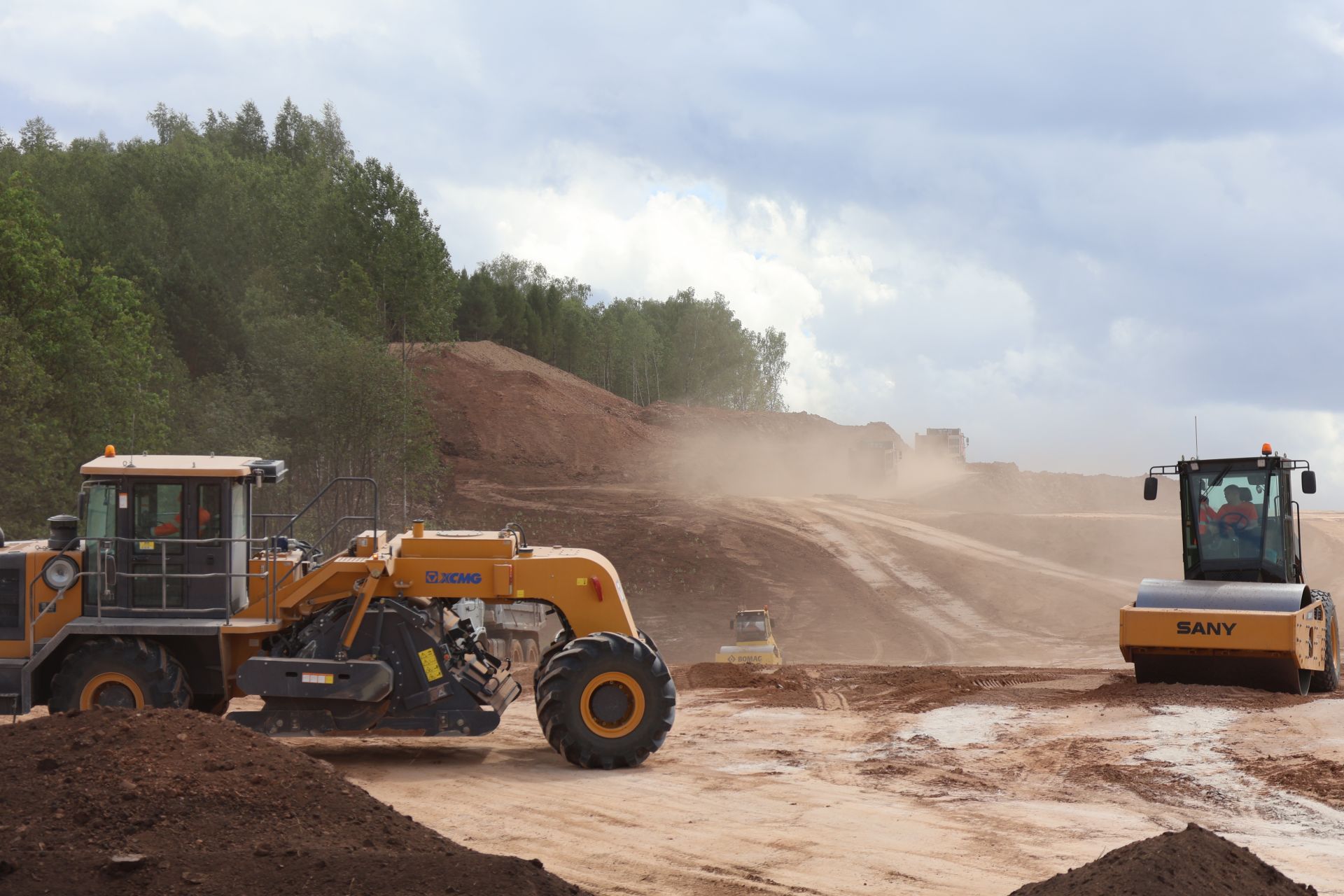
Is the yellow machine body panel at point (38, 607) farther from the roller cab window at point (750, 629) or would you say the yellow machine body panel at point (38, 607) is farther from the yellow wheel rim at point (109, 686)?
the roller cab window at point (750, 629)

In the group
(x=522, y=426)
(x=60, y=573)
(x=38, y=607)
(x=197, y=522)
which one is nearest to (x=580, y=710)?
(x=197, y=522)

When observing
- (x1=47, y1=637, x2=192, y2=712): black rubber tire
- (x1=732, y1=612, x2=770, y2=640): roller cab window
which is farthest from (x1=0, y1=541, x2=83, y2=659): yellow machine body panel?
(x1=732, y1=612, x2=770, y2=640): roller cab window

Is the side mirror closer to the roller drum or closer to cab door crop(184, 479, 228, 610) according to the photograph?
the roller drum

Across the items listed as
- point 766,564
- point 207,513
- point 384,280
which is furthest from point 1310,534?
point 207,513

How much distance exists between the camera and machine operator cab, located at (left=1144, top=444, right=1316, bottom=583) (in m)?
17.8

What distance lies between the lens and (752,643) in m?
25.6

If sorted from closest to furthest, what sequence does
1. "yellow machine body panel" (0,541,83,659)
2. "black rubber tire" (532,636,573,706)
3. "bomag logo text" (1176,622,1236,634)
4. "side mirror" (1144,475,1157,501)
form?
"black rubber tire" (532,636,573,706)
"yellow machine body panel" (0,541,83,659)
"bomag logo text" (1176,622,1236,634)
"side mirror" (1144,475,1157,501)

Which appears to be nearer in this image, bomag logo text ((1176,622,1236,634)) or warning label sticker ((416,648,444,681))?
warning label sticker ((416,648,444,681))

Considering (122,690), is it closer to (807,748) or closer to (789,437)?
(807,748)

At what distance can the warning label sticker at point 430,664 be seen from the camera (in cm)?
1230

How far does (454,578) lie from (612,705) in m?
2.12

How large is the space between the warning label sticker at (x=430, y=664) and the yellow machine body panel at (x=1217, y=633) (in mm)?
8958

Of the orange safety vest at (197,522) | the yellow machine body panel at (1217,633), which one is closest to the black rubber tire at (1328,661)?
the yellow machine body panel at (1217,633)

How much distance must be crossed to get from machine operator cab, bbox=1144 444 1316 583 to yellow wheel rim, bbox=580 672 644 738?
9.17 meters
